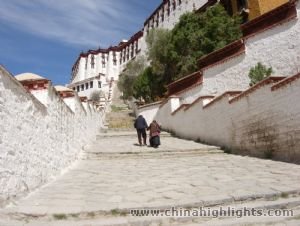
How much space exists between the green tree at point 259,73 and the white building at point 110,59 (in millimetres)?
38762

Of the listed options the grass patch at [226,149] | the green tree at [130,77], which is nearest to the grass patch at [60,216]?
the grass patch at [226,149]

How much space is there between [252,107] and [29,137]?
6.38m

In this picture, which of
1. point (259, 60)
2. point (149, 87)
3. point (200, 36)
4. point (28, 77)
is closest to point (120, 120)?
point (149, 87)

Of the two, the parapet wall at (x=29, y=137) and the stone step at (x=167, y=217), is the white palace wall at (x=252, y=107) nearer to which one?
the stone step at (x=167, y=217)

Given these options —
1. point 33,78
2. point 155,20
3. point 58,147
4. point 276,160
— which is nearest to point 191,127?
point 276,160

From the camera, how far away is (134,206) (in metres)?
4.31

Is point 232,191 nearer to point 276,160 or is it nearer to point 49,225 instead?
point 49,225

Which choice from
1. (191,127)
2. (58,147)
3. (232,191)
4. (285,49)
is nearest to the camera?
(232,191)

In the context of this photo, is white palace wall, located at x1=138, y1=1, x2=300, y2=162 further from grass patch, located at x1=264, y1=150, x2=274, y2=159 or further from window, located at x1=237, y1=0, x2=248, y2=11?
window, located at x1=237, y1=0, x2=248, y2=11

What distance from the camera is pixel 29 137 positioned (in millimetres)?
5605

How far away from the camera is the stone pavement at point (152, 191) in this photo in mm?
4078

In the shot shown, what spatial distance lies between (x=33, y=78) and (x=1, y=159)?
7.08ft

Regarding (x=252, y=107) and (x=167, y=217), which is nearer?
(x=167, y=217)

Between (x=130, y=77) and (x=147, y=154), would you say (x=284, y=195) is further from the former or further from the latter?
(x=130, y=77)
